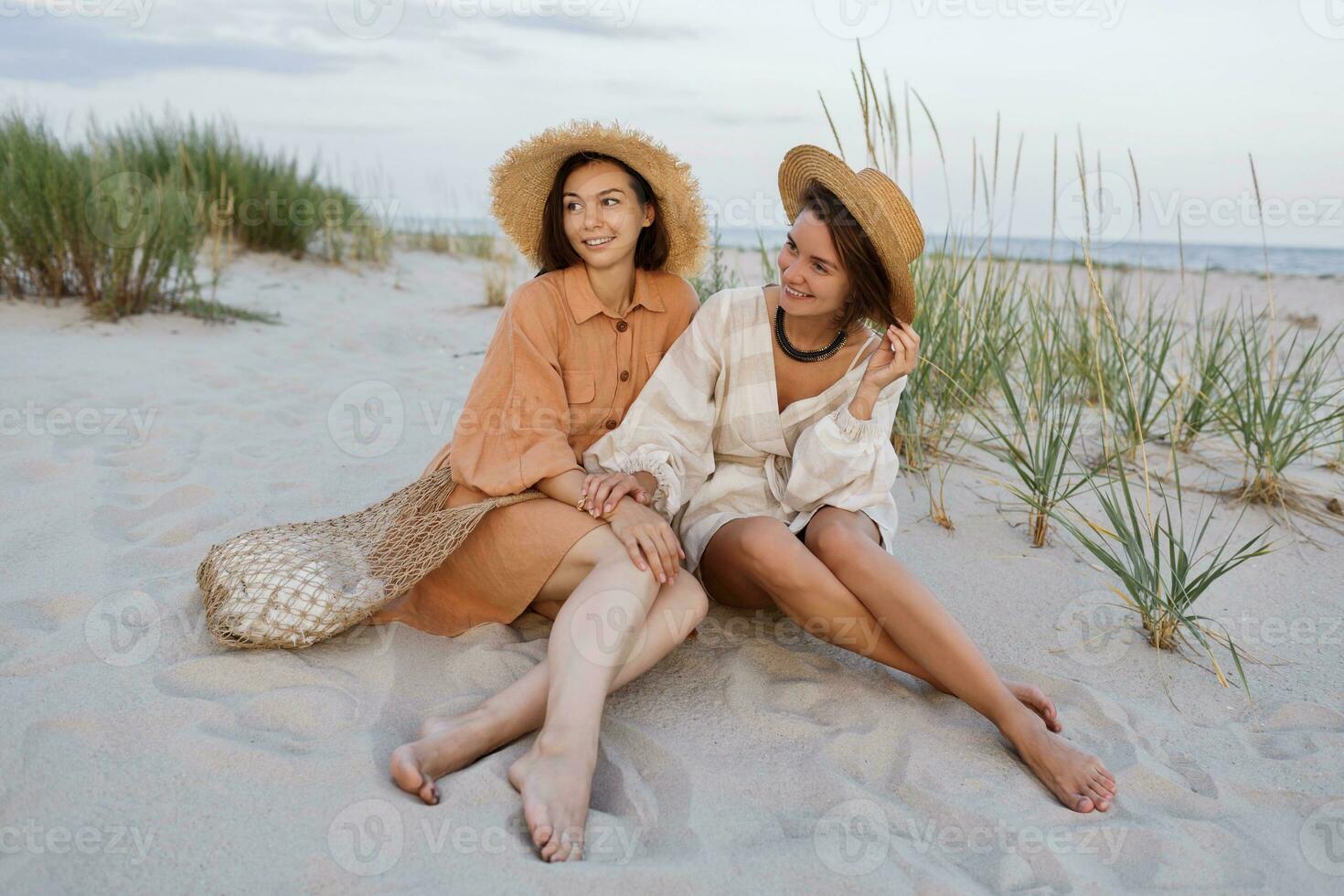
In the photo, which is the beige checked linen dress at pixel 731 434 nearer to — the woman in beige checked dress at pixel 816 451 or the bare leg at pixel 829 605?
the woman in beige checked dress at pixel 816 451

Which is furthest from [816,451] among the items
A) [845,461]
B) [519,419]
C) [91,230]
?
[91,230]

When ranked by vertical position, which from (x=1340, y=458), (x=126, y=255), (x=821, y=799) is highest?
(x=126, y=255)

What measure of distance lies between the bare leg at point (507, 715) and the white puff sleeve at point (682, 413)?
309 millimetres

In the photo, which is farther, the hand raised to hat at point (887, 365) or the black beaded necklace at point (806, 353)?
the black beaded necklace at point (806, 353)

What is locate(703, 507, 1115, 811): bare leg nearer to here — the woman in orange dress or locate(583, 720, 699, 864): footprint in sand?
the woman in orange dress

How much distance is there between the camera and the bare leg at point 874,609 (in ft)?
6.12

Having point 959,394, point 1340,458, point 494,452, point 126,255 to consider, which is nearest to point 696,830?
point 494,452

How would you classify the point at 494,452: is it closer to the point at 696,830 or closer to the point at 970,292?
the point at 696,830

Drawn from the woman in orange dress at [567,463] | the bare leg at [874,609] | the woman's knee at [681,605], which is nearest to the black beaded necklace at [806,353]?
the woman in orange dress at [567,463]

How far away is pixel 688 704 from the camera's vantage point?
2020 mm

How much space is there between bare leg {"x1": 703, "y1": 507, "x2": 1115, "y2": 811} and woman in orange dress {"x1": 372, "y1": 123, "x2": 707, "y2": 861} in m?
0.18

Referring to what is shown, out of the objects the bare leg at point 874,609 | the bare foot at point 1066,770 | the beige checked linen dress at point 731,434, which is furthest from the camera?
the beige checked linen dress at point 731,434

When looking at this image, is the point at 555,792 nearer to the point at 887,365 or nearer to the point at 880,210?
the point at 887,365

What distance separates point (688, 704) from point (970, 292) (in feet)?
6.51
